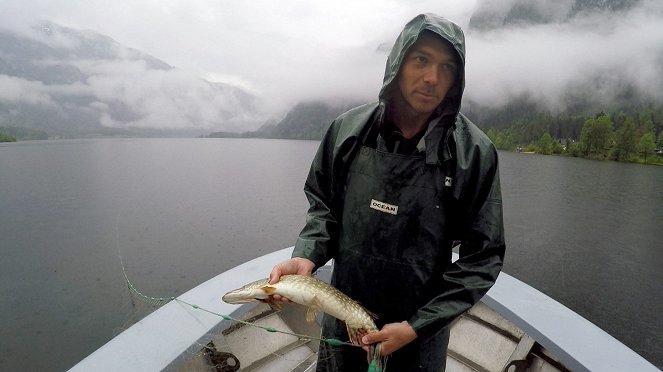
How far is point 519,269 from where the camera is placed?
18.4 metres

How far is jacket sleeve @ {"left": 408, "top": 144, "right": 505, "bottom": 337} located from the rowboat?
1.09 m

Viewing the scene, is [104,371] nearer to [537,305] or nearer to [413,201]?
[413,201]

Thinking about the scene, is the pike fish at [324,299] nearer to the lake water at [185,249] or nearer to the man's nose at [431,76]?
the man's nose at [431,76]

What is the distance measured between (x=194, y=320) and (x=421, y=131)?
127 inches

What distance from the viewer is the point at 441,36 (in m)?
2.11

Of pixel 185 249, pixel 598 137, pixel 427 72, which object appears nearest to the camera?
A: pixel 427 72

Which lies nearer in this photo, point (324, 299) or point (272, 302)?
point (324, 299)

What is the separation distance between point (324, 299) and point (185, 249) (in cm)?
1966

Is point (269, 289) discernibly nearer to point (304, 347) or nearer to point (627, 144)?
point (304, 347)

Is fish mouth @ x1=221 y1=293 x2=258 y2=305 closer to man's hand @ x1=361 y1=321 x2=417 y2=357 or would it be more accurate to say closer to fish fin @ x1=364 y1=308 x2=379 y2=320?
fish fin @ x1=364 y1=308 x2=379 y2=320

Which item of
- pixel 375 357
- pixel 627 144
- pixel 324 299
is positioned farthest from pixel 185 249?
pixel 627 144

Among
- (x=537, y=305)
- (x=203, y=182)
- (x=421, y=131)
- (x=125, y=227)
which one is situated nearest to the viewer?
(x=421, y=131)

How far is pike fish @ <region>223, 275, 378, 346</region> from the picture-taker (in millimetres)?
2338

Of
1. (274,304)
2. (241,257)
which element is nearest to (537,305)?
(274,304)
